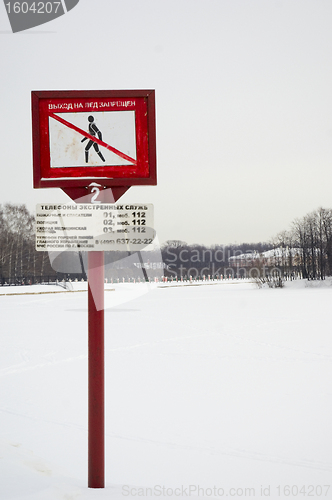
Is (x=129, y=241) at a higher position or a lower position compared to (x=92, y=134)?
lower

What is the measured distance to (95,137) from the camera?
12.4ft

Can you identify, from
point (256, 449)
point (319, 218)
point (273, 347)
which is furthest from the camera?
point (319, 218)

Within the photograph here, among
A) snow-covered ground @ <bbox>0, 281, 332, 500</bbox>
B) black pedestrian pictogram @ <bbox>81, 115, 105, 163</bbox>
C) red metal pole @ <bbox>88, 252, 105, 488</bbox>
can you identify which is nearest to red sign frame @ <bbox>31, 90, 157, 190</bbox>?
black pedestrian pictogram @ <bbox>81, 115, 105, 163</bbox>

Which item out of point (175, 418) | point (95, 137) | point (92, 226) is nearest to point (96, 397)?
point (92, 226)

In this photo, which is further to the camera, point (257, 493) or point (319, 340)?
point (319, 340)

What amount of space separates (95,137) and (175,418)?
148 inches

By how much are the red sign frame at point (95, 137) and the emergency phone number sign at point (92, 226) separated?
20cm

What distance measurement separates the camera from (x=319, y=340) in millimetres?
11094

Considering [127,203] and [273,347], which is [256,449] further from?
[273,347]

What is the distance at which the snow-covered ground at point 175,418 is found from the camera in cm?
412

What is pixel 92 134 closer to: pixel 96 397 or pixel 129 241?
pixel 129 241

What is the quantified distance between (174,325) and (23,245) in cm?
4684

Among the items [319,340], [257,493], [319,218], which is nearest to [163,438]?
[257,493]

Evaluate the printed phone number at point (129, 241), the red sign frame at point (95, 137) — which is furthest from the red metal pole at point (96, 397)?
the red sign frame at point (95, 137)
